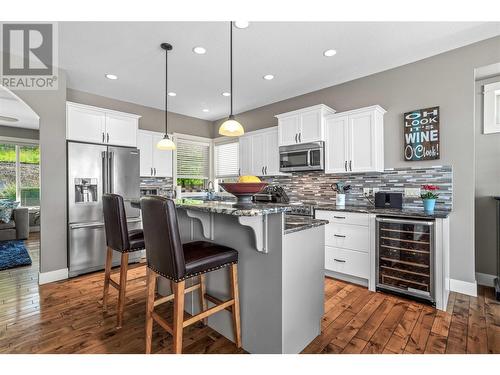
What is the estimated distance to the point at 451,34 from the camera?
8.46 feet

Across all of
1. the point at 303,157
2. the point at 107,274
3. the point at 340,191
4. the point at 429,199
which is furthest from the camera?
the point at 303,157

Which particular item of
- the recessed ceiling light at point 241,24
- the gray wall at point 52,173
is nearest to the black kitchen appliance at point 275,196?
the recessed ceiling light at point 241,24

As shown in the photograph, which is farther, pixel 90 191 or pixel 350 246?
pixel 90 191

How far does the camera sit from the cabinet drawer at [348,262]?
2947mm

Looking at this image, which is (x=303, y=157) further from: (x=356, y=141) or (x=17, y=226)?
(x=17, y=226)

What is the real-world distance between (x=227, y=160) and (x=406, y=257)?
12.8ft

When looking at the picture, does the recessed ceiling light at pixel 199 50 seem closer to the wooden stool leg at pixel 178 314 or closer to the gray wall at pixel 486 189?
the wooden stool leg at pixel 178 314

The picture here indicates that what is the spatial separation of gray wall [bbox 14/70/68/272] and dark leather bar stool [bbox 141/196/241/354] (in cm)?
231

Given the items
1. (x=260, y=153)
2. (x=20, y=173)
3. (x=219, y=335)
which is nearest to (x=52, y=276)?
(x=20, y=173)

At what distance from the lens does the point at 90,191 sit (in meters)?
3.49

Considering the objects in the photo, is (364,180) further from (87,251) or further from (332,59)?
(87,251)

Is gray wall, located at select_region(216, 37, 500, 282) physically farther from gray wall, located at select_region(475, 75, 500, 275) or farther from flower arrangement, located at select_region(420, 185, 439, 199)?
gray wall, located at select_region(475, 75, 500, 275)

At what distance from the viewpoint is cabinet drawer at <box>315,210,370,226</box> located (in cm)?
295
